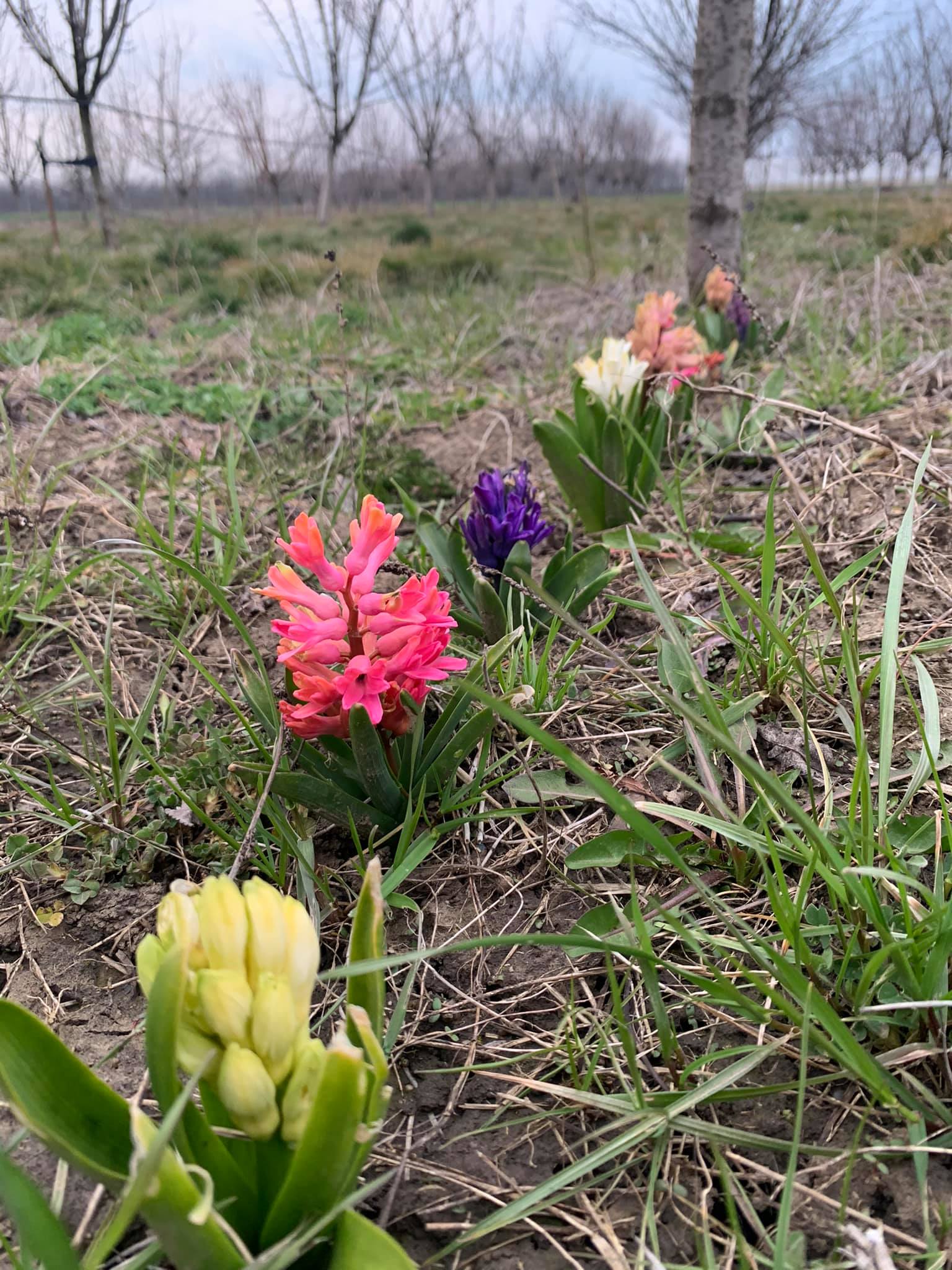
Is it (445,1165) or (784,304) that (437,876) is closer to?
(445,1165)

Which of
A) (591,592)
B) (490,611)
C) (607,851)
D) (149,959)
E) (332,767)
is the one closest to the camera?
(149,959)

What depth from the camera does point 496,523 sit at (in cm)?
178

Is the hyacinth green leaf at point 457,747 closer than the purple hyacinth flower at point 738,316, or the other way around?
the hyacinth green leaf at point 457,747

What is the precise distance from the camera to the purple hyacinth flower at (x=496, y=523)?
1.78 meters

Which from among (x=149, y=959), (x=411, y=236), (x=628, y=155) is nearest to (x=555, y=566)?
(x=149, y=959)

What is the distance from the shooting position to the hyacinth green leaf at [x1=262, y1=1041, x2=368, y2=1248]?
66cm

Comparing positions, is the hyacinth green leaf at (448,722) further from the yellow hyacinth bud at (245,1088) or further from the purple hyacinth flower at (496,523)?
the yellow hyacinth bud at (245,1088)

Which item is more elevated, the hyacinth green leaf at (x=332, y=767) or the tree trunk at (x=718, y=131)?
the tree trunk at (x=718, y=131)

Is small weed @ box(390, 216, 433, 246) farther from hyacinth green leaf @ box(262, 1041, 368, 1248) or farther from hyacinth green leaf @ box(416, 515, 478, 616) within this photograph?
hyacinth green leaf @ box(262, 1041, 368, 1248)

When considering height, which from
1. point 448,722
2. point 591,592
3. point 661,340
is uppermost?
point 661,340

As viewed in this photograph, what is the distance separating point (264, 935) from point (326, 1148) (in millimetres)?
180

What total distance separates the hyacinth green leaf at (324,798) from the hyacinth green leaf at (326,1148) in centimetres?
58

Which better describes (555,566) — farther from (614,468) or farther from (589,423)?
(589,423)

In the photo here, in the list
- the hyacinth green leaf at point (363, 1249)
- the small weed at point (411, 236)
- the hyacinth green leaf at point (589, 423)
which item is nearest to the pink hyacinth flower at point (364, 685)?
the hyacinth green leaf at point (363, 1249)
